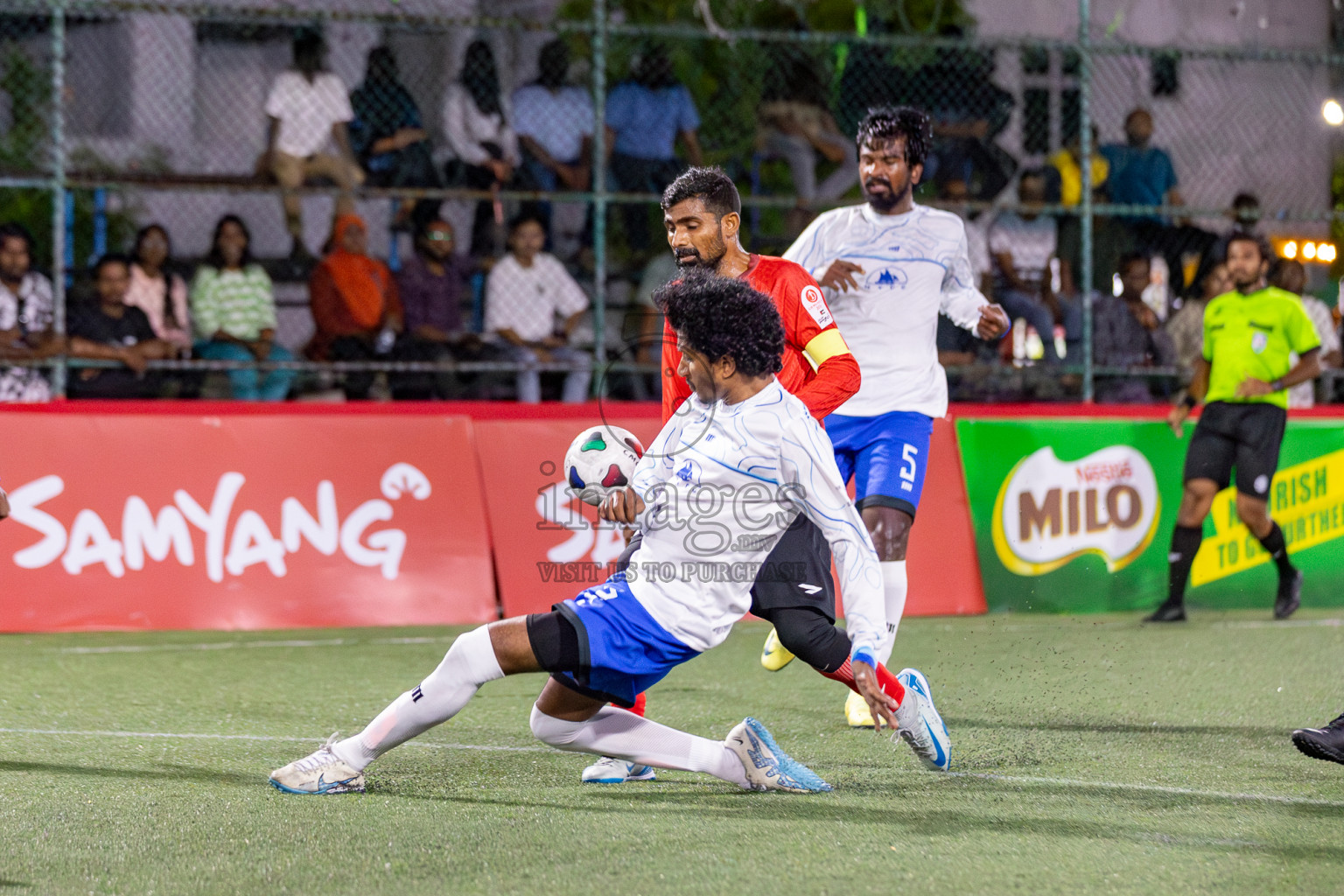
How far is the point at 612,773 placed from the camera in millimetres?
4805

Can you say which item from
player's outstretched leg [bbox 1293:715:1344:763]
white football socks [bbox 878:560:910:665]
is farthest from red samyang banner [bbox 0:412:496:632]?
player's outstretched leg [bbox 1293:715:1344:763]

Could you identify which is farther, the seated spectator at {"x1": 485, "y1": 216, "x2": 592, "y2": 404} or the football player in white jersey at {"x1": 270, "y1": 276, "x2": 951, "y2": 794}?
the seated spectator at {"x1": 485, "y1": 216, "x2": 592, "y2": 404}

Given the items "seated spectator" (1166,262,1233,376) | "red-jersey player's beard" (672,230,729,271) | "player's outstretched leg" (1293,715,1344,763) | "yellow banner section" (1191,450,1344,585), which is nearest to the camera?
"player's outstretched leg" (1293,715,1344,763)

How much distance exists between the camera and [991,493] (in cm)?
A: 998

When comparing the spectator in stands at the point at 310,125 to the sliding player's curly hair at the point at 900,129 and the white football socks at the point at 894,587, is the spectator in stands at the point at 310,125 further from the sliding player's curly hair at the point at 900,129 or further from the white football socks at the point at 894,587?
the white football socks at the point at 894,587

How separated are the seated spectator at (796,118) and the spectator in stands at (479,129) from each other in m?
2.02

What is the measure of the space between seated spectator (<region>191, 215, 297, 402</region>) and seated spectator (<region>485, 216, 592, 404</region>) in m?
1.45

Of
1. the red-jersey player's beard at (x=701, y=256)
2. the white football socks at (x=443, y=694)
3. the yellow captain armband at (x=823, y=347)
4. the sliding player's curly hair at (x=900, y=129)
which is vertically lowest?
the white football socks at (x=443, y=694)

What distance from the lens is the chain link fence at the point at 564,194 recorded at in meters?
10.3

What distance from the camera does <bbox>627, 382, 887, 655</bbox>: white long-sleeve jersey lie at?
4.12 meters

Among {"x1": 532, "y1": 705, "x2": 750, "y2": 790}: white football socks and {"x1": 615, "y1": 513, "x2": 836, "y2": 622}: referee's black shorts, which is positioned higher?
{"x1": 615, "y1": 513, "x2": 836, "y2": 622}: referee's black shorts

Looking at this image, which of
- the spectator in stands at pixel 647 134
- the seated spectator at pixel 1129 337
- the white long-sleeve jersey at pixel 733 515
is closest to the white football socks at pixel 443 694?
the white long-sleeve jersey at pixel 733 515

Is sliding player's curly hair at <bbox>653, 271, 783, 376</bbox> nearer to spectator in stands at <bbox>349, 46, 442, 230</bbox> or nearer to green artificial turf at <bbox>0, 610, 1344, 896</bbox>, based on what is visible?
green artificial turf at <bbox>0, 610, 1344, 896</bbox>

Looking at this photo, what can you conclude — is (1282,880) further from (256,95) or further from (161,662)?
(256,95)
